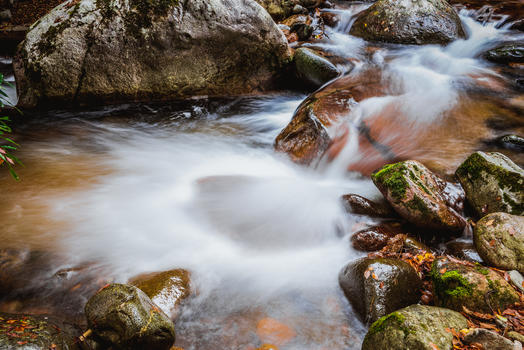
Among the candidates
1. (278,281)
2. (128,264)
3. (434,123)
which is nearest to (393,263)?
A: (278,281)

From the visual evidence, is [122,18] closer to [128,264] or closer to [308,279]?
[128,264]

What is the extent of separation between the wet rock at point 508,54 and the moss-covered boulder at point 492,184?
21.7ft

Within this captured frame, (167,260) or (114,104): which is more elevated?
(114,104)

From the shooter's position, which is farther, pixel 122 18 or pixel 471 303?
pixel 122 18

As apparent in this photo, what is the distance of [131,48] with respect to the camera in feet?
23.8

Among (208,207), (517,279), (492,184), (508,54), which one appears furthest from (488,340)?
(508,54)

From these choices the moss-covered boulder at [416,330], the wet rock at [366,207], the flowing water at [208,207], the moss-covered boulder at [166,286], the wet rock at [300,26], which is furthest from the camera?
the wet rock at [300,26]

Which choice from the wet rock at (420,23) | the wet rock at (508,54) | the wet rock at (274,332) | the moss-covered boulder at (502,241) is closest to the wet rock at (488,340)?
the moss-covered boulder at (502,241)

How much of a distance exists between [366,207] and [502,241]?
65.0 inches

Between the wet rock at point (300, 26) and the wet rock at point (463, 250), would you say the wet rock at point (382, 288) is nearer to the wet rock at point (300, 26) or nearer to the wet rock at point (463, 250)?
the wet rock at point (463, 250)

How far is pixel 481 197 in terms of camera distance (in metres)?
4.38

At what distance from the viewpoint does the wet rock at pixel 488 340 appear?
7.57ft

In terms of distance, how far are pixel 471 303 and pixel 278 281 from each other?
2.05m

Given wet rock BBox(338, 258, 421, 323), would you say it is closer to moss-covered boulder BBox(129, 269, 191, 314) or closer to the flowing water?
the flowing water
